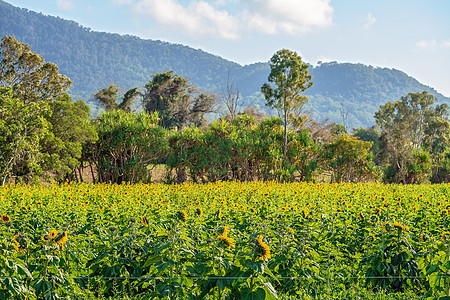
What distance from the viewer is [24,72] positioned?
1616 cm

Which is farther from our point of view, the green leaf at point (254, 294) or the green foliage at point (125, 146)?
the green foliage at point (125, 146)

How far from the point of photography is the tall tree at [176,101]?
1302 inches

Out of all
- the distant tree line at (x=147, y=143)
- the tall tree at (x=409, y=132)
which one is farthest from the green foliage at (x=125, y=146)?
the tall tree at (x=409, y=132)

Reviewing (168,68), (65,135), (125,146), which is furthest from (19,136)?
(168,68)

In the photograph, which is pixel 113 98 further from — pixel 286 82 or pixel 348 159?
pixel 348 159

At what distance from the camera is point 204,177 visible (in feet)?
51.9

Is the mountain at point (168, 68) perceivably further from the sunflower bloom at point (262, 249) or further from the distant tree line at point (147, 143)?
the sunflower bloom at point (262, 249)

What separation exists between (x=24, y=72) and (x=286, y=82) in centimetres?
1089

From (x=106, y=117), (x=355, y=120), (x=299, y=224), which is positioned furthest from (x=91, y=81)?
(x=299, y=224)

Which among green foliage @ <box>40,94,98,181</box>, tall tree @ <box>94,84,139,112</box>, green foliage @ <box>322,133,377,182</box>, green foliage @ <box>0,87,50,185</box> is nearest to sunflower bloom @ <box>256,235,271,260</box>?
green foliage @ <box>0,87,50,185</box>

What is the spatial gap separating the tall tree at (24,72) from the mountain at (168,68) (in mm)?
124698

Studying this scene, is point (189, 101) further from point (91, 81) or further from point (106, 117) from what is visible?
point (91, 81)

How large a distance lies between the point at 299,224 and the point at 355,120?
15359 cm

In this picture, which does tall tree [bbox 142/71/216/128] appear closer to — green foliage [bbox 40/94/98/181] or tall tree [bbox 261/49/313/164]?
tall tree [bbox 261/49/313/164]
